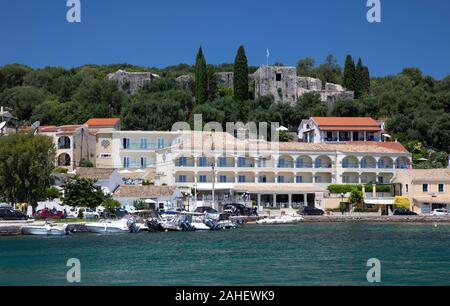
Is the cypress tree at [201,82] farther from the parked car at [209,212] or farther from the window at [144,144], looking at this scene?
the parked car at [209,212]

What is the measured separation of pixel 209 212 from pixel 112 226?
10.5 m

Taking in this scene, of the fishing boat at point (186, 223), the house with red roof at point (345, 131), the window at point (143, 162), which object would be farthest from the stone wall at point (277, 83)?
the fishing boat at point (186, 223)

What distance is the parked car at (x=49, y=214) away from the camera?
55000 mm

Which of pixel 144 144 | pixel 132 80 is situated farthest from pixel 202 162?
pixel 132 80

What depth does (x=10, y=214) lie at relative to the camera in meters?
51.0

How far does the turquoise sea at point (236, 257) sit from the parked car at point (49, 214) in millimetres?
7281

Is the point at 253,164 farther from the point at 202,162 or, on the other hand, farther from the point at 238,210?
the point at 238,210

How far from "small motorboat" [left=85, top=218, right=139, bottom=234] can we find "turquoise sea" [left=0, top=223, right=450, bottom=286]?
187 centimetres

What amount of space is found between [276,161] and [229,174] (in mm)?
4814

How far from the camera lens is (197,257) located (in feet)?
113

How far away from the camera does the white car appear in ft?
185

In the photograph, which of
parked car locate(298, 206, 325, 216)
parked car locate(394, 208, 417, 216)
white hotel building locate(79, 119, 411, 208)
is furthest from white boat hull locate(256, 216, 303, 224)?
parked car locate(394, 208, 417, 216)
